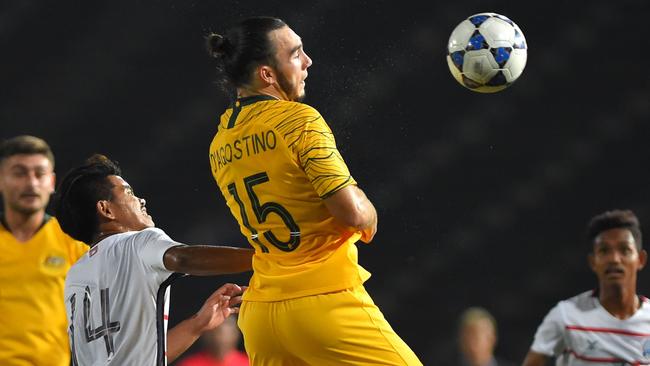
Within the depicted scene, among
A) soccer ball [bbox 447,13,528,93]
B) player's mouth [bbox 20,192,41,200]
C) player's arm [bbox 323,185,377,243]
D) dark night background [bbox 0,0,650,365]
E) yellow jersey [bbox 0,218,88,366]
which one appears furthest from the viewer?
dark night background [bbox 0,0,650,365]

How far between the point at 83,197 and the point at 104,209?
2.8 inches

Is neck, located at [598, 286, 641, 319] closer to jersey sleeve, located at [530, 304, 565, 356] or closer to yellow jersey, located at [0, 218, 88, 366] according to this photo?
jersey sleeve, located at [530, 304, 565, 356]

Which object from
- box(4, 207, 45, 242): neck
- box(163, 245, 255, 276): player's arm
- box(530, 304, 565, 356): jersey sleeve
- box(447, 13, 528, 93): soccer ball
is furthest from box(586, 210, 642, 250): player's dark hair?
box(4, 207, 45, 242): neck

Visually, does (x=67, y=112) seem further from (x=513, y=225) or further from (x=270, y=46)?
(x=270, y=46)

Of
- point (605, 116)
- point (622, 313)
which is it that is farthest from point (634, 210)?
point (622, 313)

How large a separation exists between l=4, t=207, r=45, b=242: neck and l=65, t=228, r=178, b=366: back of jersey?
1.89m

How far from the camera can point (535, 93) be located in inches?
274

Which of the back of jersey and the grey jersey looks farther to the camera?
the grey jersey

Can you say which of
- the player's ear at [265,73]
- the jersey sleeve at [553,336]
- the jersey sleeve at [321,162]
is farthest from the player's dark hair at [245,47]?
the jersey sleeve at [553,336]

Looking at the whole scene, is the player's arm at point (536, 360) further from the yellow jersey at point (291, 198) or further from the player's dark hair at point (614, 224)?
Result: the yellow jersey at point (291, 198)

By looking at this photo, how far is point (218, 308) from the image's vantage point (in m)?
2.96

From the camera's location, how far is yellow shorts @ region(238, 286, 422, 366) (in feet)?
8.75

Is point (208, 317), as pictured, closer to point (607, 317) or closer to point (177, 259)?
point (177, 259)

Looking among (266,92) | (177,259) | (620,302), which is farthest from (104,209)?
(620,302)
